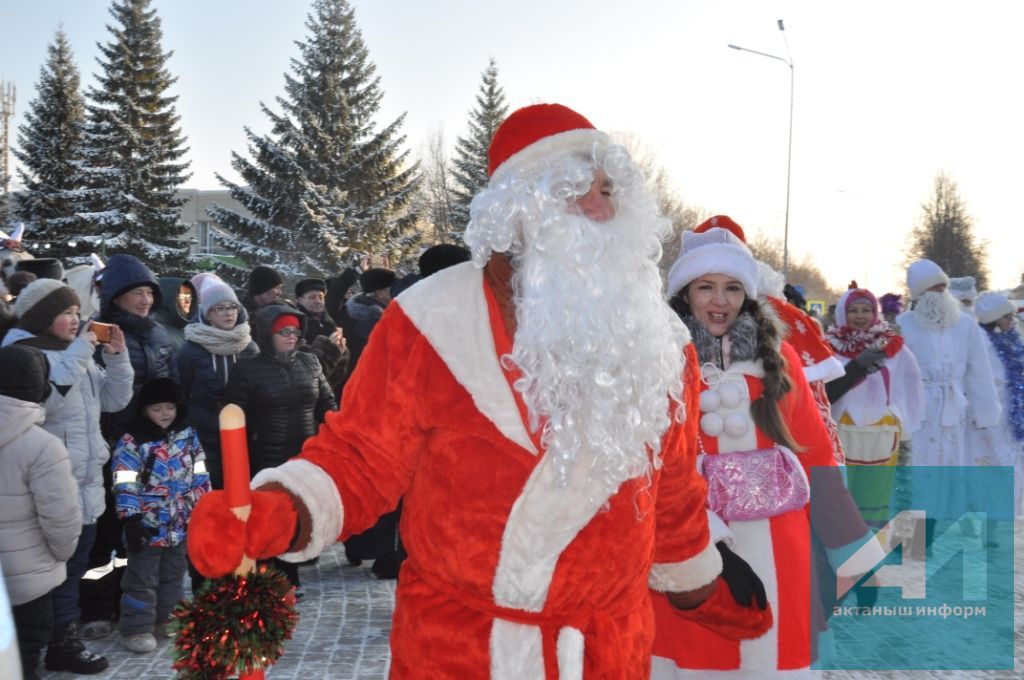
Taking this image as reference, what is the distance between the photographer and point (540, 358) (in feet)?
7.43

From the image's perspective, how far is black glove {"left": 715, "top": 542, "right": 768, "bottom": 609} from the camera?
2.64m

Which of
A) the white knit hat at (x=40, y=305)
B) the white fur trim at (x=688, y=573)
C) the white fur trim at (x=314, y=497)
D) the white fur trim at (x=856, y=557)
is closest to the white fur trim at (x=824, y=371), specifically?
the white fur trim at (x=856, y=557)

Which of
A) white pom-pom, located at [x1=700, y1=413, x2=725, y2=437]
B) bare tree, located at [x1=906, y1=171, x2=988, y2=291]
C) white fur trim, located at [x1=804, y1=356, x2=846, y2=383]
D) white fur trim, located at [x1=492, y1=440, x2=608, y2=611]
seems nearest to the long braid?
white pom-pom, located at [x1=700, y1=413, x2=725, y2=437]

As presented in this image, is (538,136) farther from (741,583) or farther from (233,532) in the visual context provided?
(741,583)

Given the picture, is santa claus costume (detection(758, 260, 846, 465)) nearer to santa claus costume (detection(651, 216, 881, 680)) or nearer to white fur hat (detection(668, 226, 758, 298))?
white fur hat (detection(668, 226, 758, 298))

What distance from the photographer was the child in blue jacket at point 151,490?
511 centimetres

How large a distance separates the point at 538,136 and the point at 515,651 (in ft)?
4.37

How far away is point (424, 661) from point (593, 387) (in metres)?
0.78

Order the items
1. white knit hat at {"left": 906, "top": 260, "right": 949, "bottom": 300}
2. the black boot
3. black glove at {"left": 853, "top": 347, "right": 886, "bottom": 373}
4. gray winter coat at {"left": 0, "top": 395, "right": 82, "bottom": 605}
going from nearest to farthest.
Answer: gray winter coat at {"left": 0, "top": 395, "right": 82, "bottom": 605}, the black boot, black glove at {"left": 853, "top": 347, "right": 886, "bottom": 373}, white knit hat at {"left": 906, "top": 260, "right": 949, "bottom": 300}

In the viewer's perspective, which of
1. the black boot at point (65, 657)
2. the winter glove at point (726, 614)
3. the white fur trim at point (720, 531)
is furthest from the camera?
the black boot at point (65, 657)

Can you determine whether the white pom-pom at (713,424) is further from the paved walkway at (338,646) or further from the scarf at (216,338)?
the scarf at (216,338)

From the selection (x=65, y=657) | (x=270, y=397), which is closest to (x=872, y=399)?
(x=270, y=397)

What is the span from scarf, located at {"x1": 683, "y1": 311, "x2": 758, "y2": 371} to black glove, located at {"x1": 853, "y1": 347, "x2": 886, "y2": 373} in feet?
10.9

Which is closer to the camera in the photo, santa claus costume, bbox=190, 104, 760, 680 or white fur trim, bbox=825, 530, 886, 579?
santa claus costume, bbox=190, 104, 760, 680
